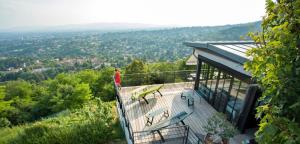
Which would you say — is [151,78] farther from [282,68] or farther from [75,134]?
[282,68]

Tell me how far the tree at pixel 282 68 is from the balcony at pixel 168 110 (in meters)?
4.03

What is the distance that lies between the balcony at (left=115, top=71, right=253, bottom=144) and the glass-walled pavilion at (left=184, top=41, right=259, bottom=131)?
66cm

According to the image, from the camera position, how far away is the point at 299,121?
2.19 meters

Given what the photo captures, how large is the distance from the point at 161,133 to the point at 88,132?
3398mm

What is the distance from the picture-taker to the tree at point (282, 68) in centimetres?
213

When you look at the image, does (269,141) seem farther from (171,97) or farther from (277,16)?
(171,97)

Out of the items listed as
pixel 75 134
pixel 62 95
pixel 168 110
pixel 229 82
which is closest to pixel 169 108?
pixel 168 110

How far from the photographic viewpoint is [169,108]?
9422 mm

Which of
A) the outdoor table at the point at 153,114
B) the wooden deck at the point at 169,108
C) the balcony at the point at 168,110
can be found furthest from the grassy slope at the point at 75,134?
the outdoor table at the point at 153,114

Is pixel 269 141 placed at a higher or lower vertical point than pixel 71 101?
higher

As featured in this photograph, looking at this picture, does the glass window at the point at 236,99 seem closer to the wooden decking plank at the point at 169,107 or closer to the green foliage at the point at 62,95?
the wooden decking plank at the point at 169,107

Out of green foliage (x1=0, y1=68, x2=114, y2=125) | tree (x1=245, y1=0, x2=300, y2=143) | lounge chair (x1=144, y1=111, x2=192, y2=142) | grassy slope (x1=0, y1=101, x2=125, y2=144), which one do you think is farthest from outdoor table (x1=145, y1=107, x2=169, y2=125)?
green foliage (x1=0, y1=68, x2=114, y2=125)

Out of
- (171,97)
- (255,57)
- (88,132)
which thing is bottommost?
(88,132)

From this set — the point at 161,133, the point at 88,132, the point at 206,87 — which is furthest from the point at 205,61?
the point at 88,132
